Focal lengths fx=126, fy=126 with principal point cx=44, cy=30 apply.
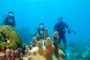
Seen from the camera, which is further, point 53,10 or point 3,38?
point 53,10

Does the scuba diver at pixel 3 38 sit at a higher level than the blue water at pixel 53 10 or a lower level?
lower

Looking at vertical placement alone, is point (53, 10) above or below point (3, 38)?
above

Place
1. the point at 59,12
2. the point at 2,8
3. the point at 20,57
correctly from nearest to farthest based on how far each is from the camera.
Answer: the point at 20,57 → the point at 2,8 → the point at 59,12

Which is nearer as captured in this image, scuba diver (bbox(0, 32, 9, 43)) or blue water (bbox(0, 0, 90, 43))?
scuba diver (bbox(0, 32, 9, 43))

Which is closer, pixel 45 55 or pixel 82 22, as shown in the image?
pixel 45 55

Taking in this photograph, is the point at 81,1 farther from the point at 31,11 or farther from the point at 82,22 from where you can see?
the point at 31,11

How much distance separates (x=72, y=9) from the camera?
162m

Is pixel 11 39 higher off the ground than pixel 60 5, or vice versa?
pixel 60 5

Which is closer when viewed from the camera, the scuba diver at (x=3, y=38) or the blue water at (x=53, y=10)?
the scuba diver at (x=3, y=38)

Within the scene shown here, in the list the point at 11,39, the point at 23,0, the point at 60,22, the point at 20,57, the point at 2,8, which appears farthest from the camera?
the point at 23,0

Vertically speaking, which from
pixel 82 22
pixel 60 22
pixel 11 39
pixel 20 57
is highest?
pixel 82 22

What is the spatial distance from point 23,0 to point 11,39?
143750mm

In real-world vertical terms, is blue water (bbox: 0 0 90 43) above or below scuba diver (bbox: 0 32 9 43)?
above

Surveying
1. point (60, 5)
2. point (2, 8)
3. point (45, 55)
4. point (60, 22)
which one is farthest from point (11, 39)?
point (60, 5)
